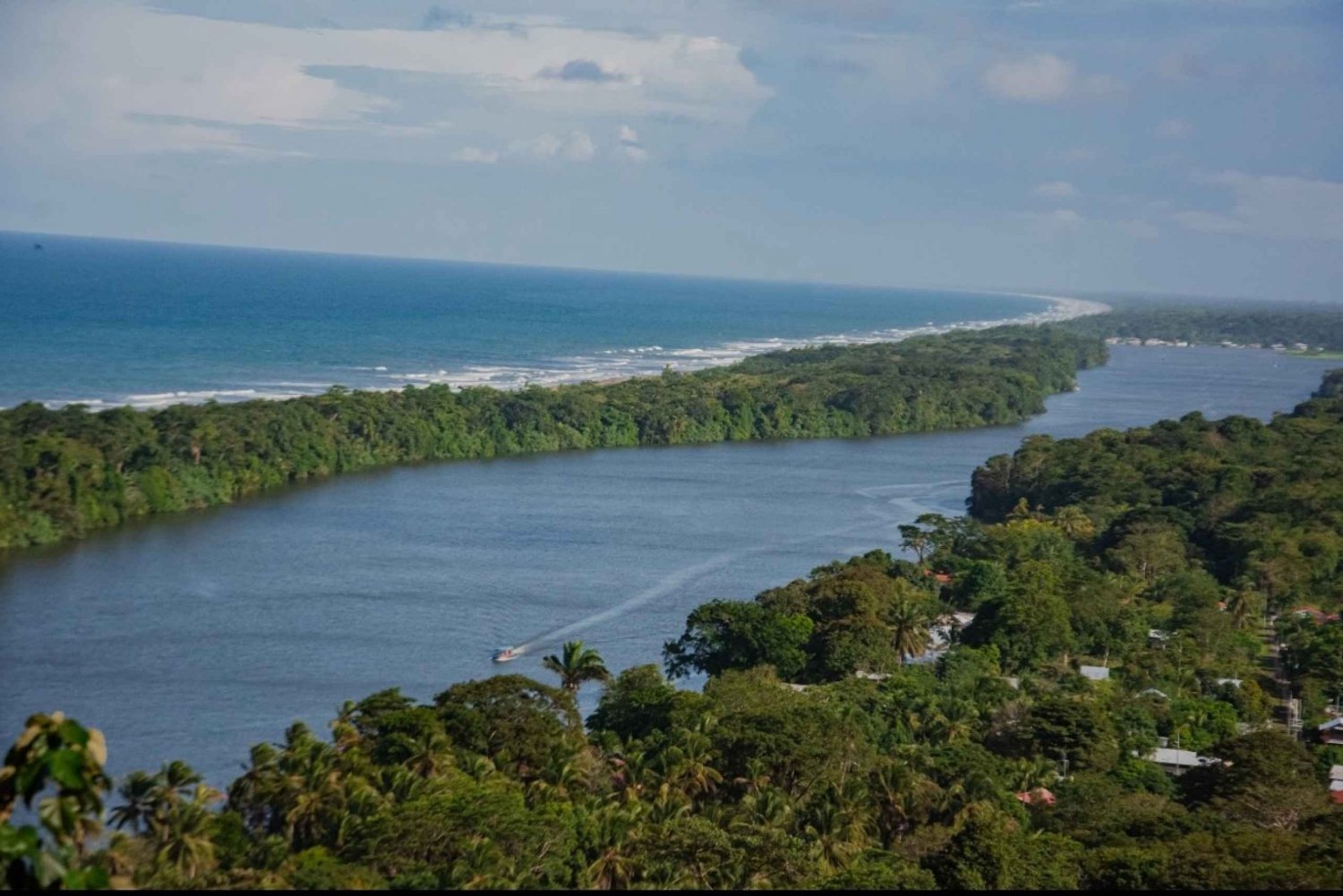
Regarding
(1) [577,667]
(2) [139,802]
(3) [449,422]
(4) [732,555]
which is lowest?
(4) [732,555]

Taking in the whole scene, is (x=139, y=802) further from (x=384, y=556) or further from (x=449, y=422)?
(x=449, y=422)

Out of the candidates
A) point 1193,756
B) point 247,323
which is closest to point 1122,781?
point 1193,756

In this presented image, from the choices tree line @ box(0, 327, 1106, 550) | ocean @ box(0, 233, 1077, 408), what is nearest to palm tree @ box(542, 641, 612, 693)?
tree line @ box(0, 327, 1106, 550)

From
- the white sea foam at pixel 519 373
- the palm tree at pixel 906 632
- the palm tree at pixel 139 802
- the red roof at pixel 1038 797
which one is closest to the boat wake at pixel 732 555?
the palm tree at pixel 906 632

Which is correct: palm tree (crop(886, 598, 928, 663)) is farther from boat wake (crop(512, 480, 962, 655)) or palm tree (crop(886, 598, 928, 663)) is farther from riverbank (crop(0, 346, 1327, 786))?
boat wake (crop(512, 480, 962, 655))

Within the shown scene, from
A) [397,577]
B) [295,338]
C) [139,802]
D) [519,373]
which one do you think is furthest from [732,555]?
[295,338]

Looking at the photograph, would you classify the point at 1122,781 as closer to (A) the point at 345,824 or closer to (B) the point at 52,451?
(A) the point at 345,824
